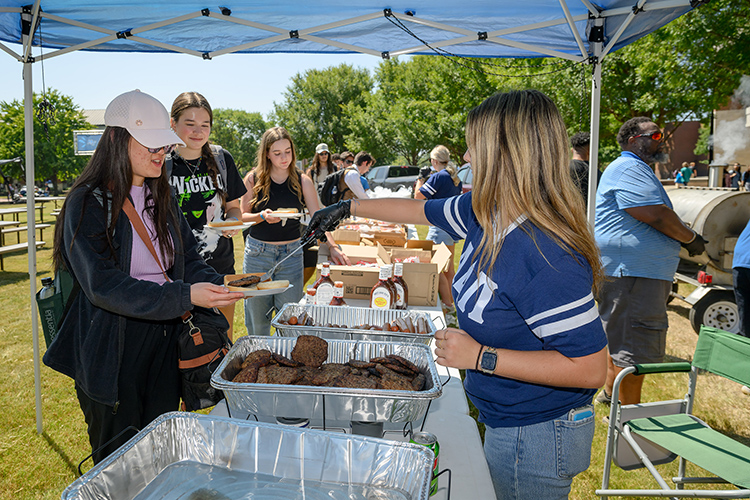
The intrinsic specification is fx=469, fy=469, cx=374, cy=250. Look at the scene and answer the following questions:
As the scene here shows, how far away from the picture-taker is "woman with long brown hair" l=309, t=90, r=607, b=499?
1.09 meters

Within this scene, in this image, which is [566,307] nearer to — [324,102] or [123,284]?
[123,284]

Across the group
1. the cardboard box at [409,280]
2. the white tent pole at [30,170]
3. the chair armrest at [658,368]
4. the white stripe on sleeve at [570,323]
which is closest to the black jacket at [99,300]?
the white stripe on sleeve at [570,323]

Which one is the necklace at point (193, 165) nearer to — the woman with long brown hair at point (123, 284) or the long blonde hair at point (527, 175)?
the woman with long brown hair at point (123, 284)

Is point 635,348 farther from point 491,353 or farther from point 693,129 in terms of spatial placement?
point 693,129

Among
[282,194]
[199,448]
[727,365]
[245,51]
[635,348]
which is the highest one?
[245,51]

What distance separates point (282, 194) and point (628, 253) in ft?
7.99

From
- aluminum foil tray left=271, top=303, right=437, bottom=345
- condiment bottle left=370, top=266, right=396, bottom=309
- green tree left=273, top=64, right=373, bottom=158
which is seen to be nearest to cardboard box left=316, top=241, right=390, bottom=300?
condiment bottle left=370, top=266, right=396, bottom=309

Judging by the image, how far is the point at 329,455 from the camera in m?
1.05

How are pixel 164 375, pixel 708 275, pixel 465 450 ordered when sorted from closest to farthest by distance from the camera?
pixel 465 450, pixel 164 375, pixel 708 275

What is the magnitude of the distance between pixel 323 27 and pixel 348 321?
234 cm

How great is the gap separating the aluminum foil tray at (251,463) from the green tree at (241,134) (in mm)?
66980

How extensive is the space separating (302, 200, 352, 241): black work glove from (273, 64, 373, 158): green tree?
4048 centimetres

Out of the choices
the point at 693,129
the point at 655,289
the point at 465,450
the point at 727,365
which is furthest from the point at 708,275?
the point at 693,129

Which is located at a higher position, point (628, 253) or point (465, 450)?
point (628, 253)
